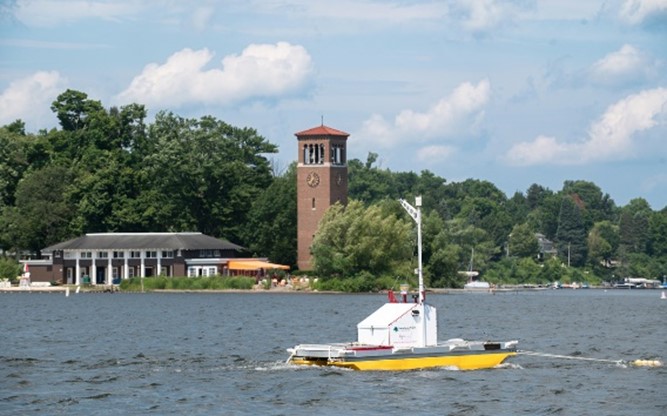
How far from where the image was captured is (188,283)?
429 ft

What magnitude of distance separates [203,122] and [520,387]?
107774 mm

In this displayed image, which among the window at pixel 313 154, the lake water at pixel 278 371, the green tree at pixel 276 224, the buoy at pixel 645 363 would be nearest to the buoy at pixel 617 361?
the buoy at pixel 645 363

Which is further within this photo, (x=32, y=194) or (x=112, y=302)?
(x=32, y=194)

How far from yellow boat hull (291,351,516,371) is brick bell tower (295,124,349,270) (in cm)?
8560

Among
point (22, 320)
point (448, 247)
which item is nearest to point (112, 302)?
point (22, 320)

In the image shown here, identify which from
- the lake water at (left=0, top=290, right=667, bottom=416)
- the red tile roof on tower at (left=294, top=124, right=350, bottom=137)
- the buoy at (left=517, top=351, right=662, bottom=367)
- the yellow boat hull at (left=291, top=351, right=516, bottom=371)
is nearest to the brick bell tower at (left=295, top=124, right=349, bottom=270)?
the red tile roof on tower at (left=294, top=124, right=350, bottom=137)

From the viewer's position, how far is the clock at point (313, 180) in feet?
449

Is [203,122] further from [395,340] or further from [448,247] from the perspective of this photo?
[395,340]

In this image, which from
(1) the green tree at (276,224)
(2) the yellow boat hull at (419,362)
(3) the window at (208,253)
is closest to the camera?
(2) the yellow boat hull at (419,362)

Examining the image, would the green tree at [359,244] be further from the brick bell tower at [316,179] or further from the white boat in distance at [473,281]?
the white boat in distance at [473,281]

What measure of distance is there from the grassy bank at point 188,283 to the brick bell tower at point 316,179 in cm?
862

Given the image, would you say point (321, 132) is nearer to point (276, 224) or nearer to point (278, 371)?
point (276, 224)

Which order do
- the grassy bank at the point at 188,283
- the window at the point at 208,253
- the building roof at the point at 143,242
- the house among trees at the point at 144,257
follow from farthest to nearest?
the window at the point at 208,253 < the house among trees at the point at 144,257 < the building roof at the point at 143,242 < the grassy bank at the point at 188,283

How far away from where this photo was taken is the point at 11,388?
4556cm
